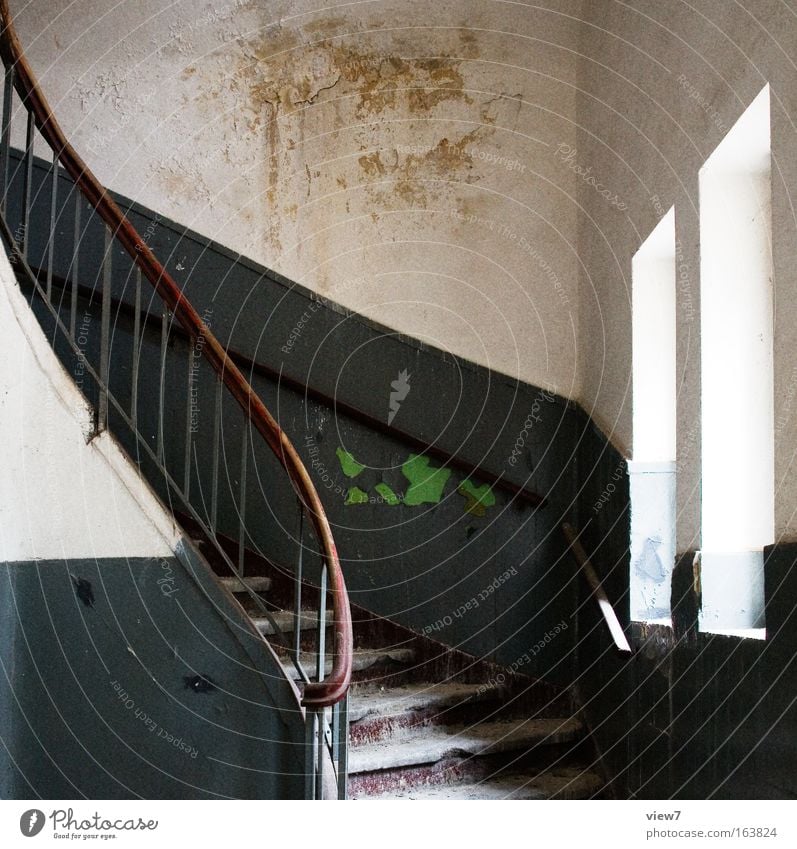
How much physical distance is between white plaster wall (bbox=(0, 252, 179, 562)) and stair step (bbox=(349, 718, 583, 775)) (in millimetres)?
773

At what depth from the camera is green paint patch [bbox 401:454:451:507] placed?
3.12 metres

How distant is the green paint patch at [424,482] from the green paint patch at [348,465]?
0.16 m

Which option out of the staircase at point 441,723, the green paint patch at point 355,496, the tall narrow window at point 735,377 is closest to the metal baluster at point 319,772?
the staircase at point 441,723

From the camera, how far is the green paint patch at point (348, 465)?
313cm

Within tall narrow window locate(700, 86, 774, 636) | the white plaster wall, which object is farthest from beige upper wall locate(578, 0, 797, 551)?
the white plaster wall

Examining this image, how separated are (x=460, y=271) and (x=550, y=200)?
0.39 meters

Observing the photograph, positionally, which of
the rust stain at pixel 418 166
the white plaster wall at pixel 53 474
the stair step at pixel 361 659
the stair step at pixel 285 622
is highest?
the rust stain at pixel 418 166

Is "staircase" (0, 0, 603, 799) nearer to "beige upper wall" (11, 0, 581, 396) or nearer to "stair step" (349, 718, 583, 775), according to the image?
"stair step" (349, 718, 583, 775)

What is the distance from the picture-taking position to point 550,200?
3.08 metres

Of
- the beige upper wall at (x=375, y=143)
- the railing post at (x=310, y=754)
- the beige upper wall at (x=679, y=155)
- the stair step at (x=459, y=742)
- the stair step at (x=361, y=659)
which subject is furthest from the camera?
the beige upper wall at (x=375, y=143)

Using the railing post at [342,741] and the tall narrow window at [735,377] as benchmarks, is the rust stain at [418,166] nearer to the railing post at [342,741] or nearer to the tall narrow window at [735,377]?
the tall narrow window at [735,377]

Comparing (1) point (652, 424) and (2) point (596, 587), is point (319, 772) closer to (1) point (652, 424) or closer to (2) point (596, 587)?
(2) point (596, 587)
